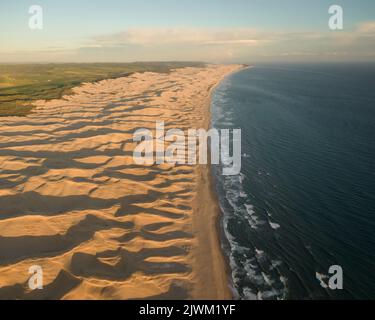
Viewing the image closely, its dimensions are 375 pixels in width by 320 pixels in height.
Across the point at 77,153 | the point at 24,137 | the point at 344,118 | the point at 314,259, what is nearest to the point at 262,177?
the point at 314,259

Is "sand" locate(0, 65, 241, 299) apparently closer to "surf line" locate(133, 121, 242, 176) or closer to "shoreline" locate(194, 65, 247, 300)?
"shoreline" locate(194, 65, 247, 300)

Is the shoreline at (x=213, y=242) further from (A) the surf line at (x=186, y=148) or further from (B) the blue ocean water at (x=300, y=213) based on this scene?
(A) the surf line at (x=186, y=148)

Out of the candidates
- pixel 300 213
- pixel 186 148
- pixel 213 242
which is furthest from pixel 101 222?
pixel 186 148

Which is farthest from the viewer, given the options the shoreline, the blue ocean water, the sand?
the blue ocean water

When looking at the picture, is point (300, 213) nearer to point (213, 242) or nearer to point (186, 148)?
point (213, 242)

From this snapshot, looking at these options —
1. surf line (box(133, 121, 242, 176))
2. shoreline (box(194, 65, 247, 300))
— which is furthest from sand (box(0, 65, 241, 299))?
surf line (box(133, 121, 242, 176))

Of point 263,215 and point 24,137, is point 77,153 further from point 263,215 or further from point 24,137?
point 263,215

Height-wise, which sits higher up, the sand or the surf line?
the surf line
